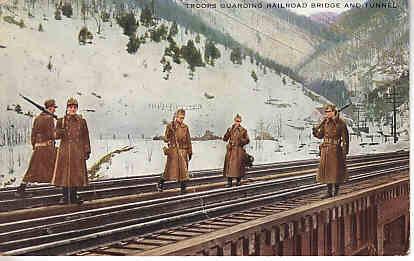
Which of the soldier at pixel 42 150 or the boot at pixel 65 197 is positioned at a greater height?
the soldier at pixel 42 150

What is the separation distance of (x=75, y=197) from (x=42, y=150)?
17 centimetres

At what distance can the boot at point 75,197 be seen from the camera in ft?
6.25

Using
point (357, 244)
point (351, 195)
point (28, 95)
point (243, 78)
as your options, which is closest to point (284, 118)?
point (243, 78)

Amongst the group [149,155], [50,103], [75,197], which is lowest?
[75,197]

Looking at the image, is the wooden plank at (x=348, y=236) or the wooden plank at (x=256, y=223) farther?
the wooden plank at (x=348, y=236)

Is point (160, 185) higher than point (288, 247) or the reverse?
higher

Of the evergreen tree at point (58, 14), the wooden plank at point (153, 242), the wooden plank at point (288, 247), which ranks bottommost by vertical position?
the wooden plank at point (288, 247)

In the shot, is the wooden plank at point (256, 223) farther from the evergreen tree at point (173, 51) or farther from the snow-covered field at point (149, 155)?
the evergreen tree at point (173, 51)

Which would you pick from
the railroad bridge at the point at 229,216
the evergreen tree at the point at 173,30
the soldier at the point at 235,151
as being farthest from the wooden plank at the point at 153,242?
the evergreen tree at the point at 173,30

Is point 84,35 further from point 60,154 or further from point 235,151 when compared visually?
point 235,151

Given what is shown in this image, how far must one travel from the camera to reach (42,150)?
6.28 ft

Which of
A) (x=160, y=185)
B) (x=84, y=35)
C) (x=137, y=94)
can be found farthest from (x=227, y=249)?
(x=84, y=35)

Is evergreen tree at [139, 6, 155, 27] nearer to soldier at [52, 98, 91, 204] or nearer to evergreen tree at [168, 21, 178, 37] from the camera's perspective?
evergreen tree at [168, 21, 178, 37]
